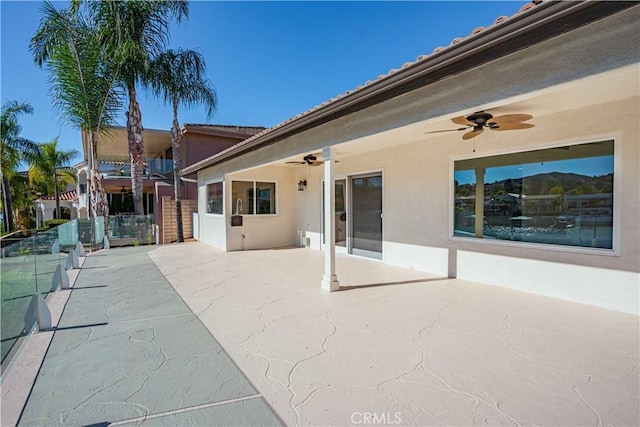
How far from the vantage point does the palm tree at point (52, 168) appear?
83.5 ft

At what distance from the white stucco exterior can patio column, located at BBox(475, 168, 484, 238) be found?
0.88ft

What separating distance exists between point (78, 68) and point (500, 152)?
13.7m

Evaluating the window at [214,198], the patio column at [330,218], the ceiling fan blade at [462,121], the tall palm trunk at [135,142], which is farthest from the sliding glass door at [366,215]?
the tall palm trunk at [135,142]

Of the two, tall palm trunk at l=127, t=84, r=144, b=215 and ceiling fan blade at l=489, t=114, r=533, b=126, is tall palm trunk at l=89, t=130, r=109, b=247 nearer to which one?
tall palm trunk at l=127, t=84, r=144, b=215

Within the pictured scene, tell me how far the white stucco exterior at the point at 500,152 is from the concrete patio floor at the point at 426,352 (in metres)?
0.50

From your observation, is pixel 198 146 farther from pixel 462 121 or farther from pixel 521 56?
pixel 521 56

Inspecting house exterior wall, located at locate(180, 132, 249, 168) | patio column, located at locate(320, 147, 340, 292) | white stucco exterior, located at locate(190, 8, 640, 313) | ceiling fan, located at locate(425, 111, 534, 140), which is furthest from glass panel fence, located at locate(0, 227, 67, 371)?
house exterior wall, located at locate(180, 132, 249, 168)

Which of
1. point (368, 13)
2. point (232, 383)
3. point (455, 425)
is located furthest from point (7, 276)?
point (368, 13)

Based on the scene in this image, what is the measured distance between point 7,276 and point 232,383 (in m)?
3.07

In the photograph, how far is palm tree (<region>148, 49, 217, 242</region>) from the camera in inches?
548

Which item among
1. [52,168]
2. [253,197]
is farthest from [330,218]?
[52,168]

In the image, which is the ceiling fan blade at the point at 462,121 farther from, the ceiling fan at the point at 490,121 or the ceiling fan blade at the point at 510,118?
the ceiling fan blade at the point at 510,118

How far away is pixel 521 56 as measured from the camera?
3.19 m

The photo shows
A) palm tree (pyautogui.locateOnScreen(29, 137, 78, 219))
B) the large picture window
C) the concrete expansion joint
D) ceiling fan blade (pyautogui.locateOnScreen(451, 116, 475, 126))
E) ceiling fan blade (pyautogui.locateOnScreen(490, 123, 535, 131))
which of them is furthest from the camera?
palm tree (pyautogui.locateOnScreen(29, 137, 78, 219))
